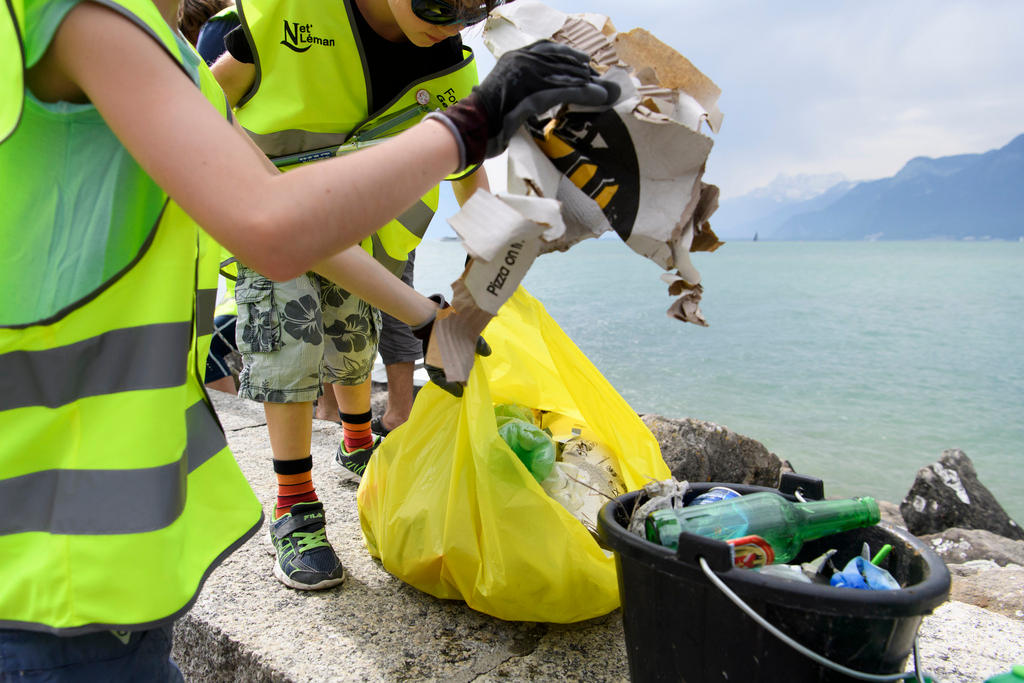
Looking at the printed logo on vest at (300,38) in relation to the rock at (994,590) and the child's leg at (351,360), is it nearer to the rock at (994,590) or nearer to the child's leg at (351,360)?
the child's leg at (351,360)

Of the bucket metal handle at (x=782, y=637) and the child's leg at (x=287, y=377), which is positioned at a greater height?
the bucket metal handle at (x=782, y=637)

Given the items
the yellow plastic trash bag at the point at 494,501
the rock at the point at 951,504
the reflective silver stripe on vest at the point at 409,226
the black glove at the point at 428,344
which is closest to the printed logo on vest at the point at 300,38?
the reflective silver stripe on vest at the point at 409,226

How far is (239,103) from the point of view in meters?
1.73

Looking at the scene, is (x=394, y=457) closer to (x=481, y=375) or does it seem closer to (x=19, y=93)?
(x=481, y=375)

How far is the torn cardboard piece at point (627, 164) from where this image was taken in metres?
1.00

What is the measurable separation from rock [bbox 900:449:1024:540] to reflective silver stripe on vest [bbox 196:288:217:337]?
12.8 ft

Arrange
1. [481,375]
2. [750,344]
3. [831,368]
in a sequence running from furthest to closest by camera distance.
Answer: [750,344]
[831,368]
[481,375]

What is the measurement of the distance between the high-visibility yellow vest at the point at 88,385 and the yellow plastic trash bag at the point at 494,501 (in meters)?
0.70

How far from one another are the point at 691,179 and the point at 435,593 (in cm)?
111

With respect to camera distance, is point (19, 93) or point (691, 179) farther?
point (691, 179)

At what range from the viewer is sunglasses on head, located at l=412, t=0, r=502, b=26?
134 centimetres

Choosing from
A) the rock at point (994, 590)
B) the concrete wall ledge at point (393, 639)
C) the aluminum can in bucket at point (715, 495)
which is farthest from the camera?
the rock at point (994, 590)

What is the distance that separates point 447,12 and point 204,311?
0.80 metres

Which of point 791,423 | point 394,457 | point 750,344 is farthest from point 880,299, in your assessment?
point 394,457
